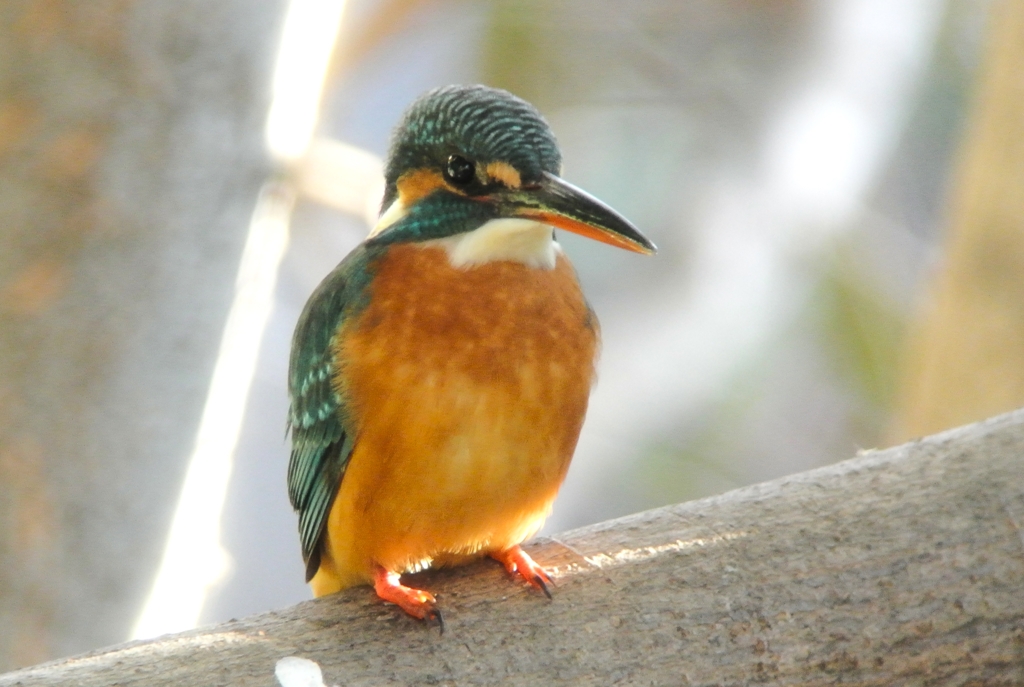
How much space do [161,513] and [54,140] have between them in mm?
999

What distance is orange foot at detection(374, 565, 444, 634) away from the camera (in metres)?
2.11

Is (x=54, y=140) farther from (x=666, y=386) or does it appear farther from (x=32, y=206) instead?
(x=666, y=386)

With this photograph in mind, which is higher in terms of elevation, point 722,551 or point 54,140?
point 54,140

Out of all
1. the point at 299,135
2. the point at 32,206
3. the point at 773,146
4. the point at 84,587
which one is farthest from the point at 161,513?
the point at 773,146

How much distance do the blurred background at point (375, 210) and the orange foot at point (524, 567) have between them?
1260 mm

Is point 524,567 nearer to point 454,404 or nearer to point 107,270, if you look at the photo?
point 454,404

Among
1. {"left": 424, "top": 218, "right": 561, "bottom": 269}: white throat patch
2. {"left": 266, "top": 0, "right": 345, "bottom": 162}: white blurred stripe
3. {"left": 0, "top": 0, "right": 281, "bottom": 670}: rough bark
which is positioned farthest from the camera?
{"left": 266, "top": 0, "right": 345, "bottom": 162}: white blurred stripe

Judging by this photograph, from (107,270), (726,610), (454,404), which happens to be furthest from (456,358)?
(107,270)

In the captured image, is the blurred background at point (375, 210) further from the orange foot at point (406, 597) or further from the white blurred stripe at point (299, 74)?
the orange foot at point (406, 597)

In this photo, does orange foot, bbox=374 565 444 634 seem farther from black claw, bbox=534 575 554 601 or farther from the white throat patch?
the white throat patch

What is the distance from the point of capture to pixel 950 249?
4.41m

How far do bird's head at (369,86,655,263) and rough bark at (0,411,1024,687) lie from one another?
584mm

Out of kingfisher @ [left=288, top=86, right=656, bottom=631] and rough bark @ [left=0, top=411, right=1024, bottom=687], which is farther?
kingfisher @ [left=288, top=86, right=656, bottom=631]

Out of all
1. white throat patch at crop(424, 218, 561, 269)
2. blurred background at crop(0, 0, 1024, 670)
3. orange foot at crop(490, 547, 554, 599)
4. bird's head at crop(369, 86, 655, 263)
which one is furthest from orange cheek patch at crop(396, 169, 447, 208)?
blurred background at crop(0, 0, 1024, 670)
